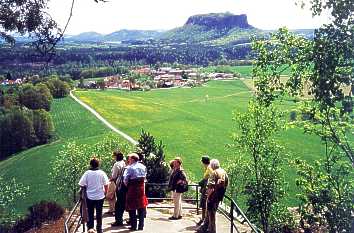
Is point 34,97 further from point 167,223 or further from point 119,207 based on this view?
point 119,207

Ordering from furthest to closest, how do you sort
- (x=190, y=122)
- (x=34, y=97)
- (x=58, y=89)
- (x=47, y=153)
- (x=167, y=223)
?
(x=58, y=89) → (x=34, y=97) → (x=190, y=122) → (x=47, y=153) → (x=167, y=223)

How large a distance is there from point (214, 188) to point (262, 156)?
77.2 ft

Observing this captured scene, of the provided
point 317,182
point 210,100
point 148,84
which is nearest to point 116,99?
point 210,100

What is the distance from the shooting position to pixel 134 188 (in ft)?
40.8

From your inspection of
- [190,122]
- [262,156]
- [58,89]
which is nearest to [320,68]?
[262,156]

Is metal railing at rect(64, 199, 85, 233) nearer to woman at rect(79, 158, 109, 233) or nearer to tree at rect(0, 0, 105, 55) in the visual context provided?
woman at rect(79, 158, 109, 233)

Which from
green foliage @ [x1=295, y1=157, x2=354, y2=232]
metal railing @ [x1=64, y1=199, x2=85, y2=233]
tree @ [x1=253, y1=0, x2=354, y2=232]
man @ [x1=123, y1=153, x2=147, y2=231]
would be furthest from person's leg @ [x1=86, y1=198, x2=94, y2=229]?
green foliage @ [x1=295, y1=157, x2=354, y2=232]

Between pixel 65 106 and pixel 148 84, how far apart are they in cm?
6983

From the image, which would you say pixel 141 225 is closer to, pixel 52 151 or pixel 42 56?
pixel 42 56

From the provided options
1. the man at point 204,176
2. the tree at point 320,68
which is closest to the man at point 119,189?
the man at point 204,176

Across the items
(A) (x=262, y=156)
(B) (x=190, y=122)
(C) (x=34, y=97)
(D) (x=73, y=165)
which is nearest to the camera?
(A) (x=262, y=156)

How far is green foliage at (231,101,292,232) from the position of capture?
1326 inches

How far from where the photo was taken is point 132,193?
489 inches

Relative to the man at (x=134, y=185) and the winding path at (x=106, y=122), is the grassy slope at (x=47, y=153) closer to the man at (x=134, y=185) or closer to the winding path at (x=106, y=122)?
the winding path at (x=106, y=122)
